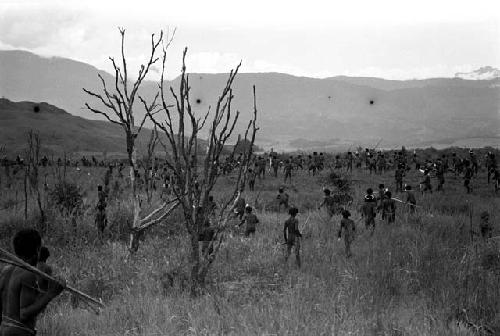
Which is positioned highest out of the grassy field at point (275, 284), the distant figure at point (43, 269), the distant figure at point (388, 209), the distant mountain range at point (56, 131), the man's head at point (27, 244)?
the distant mountain range at point (56, 131)

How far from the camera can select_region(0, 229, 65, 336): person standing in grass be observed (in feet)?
11.9

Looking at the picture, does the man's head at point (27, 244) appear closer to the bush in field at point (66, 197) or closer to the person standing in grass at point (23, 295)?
the person standing in grass at point (23, 295)

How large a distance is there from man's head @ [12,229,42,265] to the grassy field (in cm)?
144

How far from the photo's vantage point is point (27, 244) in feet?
12.1

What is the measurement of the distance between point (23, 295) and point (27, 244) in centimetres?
43

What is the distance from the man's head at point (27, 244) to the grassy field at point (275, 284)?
4.71 ft

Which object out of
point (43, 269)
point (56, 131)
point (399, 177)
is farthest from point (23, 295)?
point (56, 131)

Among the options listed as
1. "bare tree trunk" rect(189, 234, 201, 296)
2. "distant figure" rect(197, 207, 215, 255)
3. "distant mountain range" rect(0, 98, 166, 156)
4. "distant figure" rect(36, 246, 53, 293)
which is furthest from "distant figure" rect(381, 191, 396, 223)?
"distant mountain range" rect(0, 98, 166, 156)

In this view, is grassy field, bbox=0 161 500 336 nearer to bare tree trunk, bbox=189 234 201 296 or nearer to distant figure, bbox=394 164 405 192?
bare tree trunk, bbox=189 234 201 296

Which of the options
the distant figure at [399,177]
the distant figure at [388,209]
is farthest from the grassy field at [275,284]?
the distant figure at [399,177]

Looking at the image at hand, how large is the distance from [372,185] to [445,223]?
10.9m

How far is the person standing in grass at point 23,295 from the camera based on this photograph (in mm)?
3615

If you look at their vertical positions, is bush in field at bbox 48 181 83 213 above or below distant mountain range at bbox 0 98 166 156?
below

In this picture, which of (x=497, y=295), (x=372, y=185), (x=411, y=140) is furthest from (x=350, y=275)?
(x=411, y=140)
